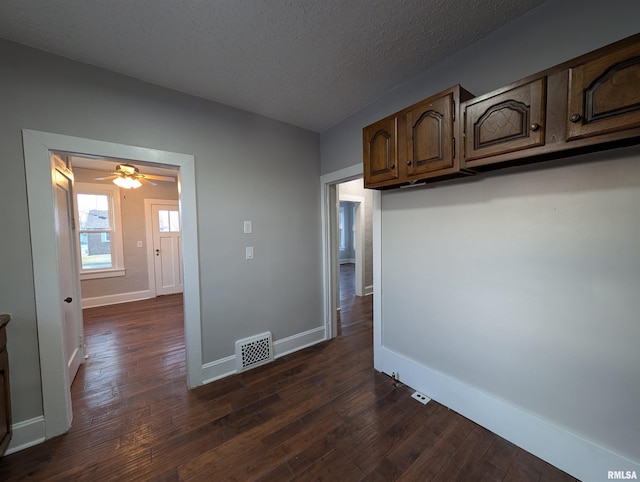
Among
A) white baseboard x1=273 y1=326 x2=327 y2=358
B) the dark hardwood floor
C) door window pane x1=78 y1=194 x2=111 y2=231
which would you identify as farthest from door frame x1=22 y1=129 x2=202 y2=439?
door window pane x1=78 y1=194 x2=111 y2=231

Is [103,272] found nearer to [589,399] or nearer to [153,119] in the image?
[153,119]

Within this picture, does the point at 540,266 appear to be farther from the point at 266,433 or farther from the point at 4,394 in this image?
the point at 4,394

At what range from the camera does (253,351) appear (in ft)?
8.34

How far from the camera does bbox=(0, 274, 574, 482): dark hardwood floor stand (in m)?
1.42

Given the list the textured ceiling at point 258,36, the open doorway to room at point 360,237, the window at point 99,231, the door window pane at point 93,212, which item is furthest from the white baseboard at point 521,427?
the door window pane at point 93,212

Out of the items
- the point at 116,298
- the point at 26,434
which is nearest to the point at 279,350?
the point at 26,434

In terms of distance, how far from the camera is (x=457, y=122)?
150cm

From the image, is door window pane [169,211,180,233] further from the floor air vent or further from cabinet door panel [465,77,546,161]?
cabinet door panel [465,77,546,161]

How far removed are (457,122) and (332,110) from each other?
4.59ft

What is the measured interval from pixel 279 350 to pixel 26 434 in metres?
1.92

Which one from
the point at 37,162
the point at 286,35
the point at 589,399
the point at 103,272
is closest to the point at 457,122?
the point at 286,35

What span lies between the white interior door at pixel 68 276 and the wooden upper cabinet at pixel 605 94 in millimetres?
3411

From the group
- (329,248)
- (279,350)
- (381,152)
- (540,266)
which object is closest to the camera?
(540,266)

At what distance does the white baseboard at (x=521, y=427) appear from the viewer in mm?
1291
